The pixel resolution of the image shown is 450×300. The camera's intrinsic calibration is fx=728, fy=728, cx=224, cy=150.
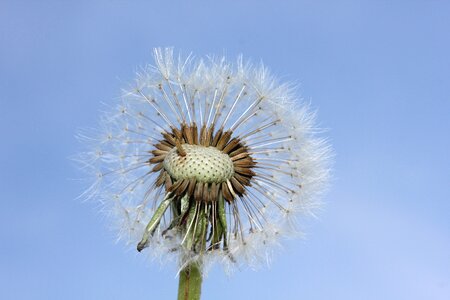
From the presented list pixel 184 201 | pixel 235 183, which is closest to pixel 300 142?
pixel 235 183

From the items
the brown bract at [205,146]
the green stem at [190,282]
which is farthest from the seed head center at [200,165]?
the green stem at [190,282]

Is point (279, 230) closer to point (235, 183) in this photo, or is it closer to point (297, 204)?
point (297, 204)

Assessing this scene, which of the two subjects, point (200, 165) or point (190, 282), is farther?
point (200, 165)

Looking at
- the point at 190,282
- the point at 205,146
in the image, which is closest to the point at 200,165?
the point at 205,146

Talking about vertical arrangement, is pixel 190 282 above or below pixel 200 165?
below

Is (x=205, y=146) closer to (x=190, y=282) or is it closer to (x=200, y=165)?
(x=200, y=165)

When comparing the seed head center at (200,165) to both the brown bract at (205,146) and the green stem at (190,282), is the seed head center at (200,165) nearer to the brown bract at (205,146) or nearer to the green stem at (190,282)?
the brown bract at (205,146)

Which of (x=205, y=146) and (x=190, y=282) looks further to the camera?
(x=205, y=146)

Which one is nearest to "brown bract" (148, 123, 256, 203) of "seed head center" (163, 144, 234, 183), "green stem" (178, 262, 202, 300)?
"seed head center" (163, 144, 234, 183)
